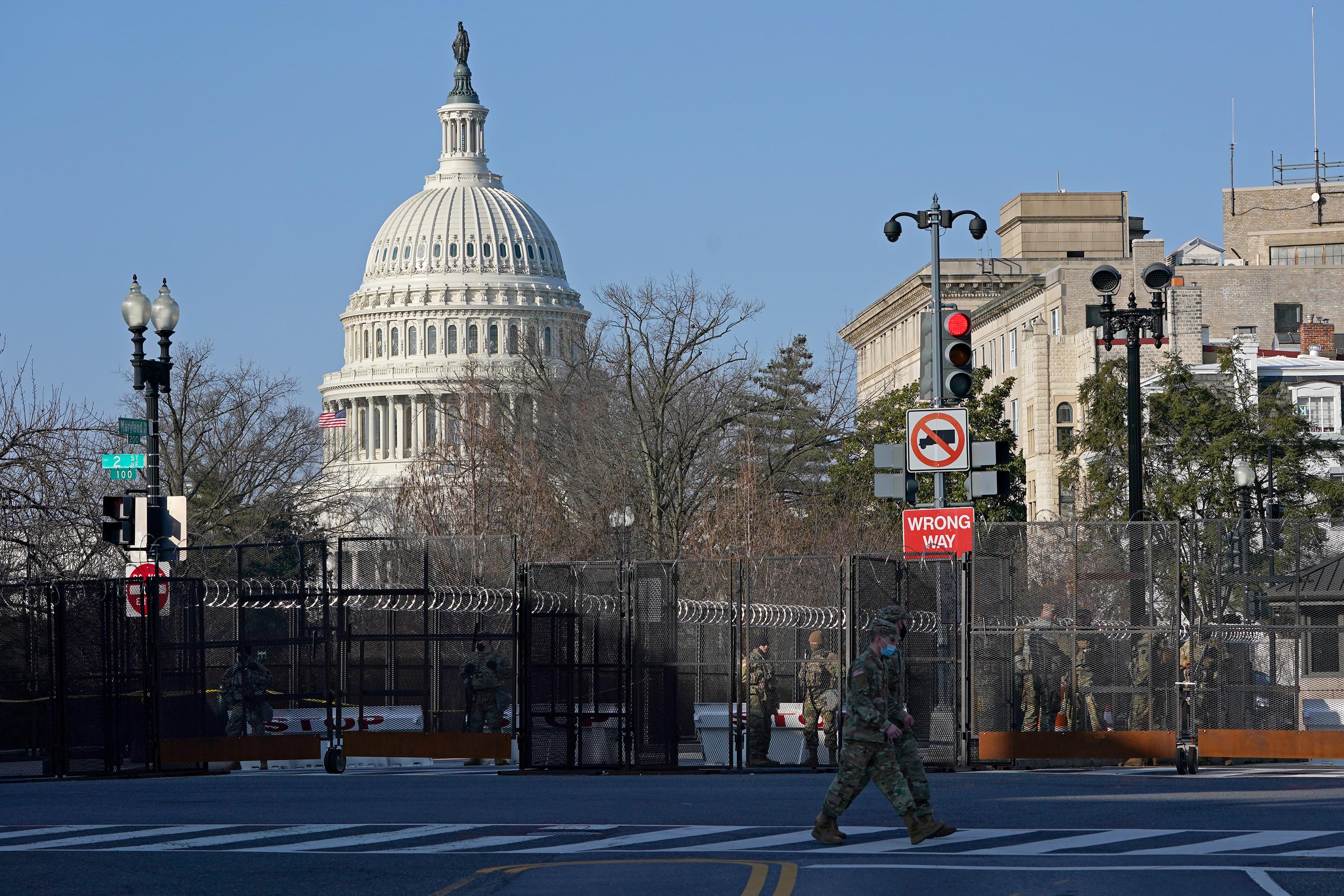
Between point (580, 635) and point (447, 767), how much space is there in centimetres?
363

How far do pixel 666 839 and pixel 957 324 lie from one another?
31.5 ft

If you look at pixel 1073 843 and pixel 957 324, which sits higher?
pixel 957 324

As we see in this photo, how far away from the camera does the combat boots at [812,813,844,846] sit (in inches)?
538

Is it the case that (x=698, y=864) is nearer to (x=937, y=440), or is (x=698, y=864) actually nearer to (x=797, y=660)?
(x=937, y=440)

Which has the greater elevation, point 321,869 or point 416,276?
point 416,276

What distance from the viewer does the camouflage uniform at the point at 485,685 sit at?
24562 millimetres

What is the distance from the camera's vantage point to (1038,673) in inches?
865

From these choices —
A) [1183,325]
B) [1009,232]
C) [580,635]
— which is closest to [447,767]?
[580,635]

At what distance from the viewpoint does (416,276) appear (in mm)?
157500

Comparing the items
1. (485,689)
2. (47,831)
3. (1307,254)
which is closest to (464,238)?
(1307,254)

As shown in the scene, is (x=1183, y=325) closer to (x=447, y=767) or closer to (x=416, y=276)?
(x=447, y=767)

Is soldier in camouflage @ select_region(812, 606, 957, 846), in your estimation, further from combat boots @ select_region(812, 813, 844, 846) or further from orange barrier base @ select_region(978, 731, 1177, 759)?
orange barrier base @ select_region(978, 731, 1177, 759)

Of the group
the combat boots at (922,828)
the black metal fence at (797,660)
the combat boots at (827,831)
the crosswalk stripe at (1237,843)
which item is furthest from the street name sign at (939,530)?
the combat boots at (827,831)

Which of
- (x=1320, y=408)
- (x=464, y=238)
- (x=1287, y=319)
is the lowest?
(x=1320, y=408)
